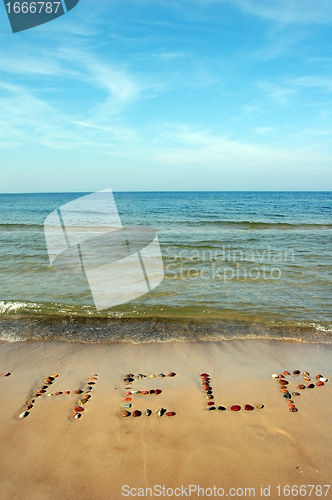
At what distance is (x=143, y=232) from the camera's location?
2003cm

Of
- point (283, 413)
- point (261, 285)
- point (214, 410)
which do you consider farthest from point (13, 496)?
point (261, 285)

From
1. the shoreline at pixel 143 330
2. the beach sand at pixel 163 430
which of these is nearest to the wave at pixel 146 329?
the shoreline at pixel 143 330

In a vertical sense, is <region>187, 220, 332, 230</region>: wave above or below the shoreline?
above

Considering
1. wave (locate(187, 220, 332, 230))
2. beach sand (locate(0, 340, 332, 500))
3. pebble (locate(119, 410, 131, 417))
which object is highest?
wave (locate(187, 220, 332, 230))

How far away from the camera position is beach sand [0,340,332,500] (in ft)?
8.96

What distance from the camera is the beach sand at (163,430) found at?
2730mm

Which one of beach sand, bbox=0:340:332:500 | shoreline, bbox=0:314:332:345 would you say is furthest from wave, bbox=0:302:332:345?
beach sand, bbox=0:340:332:500

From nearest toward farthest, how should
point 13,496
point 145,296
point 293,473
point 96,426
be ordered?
point 13,496, point 293,473, point 96,426, point 145,296

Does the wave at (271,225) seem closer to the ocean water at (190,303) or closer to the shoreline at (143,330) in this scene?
the ocean water at (190,303)

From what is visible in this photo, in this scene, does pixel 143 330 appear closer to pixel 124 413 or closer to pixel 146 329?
pixel 146 329

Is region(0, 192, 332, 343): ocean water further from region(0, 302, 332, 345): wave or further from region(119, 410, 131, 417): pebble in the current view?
region(119, 410, 131, 417): pebble

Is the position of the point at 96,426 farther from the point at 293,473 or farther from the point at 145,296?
the point at 145,296

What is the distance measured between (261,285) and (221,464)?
6043 millimetres

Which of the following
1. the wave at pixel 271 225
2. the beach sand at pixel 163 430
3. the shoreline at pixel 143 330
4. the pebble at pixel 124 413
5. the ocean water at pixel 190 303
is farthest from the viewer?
the wave at pixel 271 225
